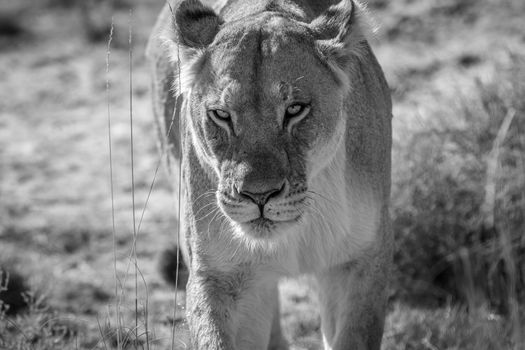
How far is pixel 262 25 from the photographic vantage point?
14.5 feet

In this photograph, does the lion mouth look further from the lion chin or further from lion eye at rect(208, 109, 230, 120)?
lion eye at rect(208, 109, 230, 120)

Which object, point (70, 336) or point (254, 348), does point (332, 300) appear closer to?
point (254, 348)

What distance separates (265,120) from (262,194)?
1.02 feet

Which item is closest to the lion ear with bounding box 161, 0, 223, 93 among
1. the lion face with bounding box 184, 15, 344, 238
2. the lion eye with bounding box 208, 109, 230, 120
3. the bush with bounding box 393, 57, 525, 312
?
the lion face with bounding box 184, 15, 344, 238

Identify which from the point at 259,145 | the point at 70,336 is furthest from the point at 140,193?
the point at 259,145

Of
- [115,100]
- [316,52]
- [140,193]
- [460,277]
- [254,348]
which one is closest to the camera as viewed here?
[316,52]

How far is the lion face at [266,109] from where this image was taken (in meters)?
4.05

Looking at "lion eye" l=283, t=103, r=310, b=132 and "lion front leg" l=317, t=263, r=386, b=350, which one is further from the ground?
"lion eye" l=283, t=103, r=310, b=132

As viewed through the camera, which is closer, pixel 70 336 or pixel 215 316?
pixel 215 316

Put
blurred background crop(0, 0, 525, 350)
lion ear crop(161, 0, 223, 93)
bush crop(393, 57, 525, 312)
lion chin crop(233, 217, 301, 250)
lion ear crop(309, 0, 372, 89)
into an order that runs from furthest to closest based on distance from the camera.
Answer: bush crop(393, 57, 525, 312) < blurred background crop(0, 0, 525, 350) < lion ear crop(161, 0, 223, 93) < lion ear crop(309, 0, 372, 89) < lion chin crop(233, 217, 301, 250)

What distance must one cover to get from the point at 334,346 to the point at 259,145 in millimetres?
1089

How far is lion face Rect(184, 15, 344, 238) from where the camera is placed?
404 centimetres

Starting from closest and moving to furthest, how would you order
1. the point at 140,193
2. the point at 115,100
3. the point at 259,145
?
the point at 259,145
the point at 140,193
the point at 115,100

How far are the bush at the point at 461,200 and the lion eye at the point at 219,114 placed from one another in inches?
103
